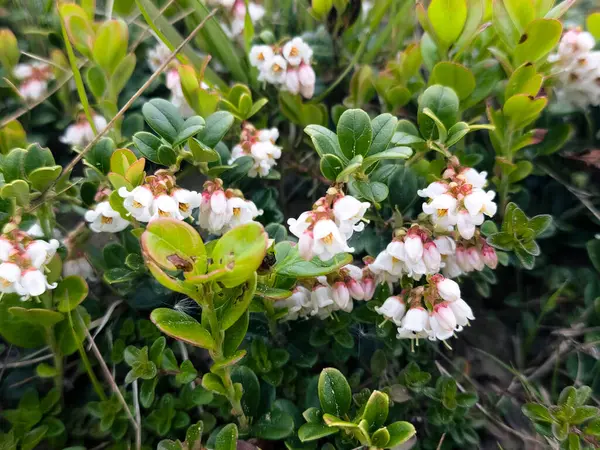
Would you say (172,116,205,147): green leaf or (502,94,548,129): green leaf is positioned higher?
(172,116,205,147): green leaf

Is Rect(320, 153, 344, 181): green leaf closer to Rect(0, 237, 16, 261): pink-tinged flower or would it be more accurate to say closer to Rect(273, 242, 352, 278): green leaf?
Rect(273, 242, 352, 278): green leaf

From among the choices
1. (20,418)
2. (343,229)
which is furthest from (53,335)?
(343,229)

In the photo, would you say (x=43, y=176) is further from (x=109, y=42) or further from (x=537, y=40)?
(x=537, y=40)

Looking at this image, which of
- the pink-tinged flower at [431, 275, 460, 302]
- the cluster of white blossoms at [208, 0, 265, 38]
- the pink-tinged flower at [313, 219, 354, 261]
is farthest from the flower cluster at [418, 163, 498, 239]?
the cluster of white blossoms at [208, 0, 265, 38]

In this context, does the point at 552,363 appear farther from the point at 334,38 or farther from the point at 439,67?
the point at 334,38

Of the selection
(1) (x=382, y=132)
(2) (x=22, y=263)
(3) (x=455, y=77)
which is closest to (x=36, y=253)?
(2) (x=22, y=263)

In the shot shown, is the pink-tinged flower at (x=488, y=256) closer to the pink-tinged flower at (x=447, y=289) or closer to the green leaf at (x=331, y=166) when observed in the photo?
the pink-tinged flower at (x=447, y=289)
